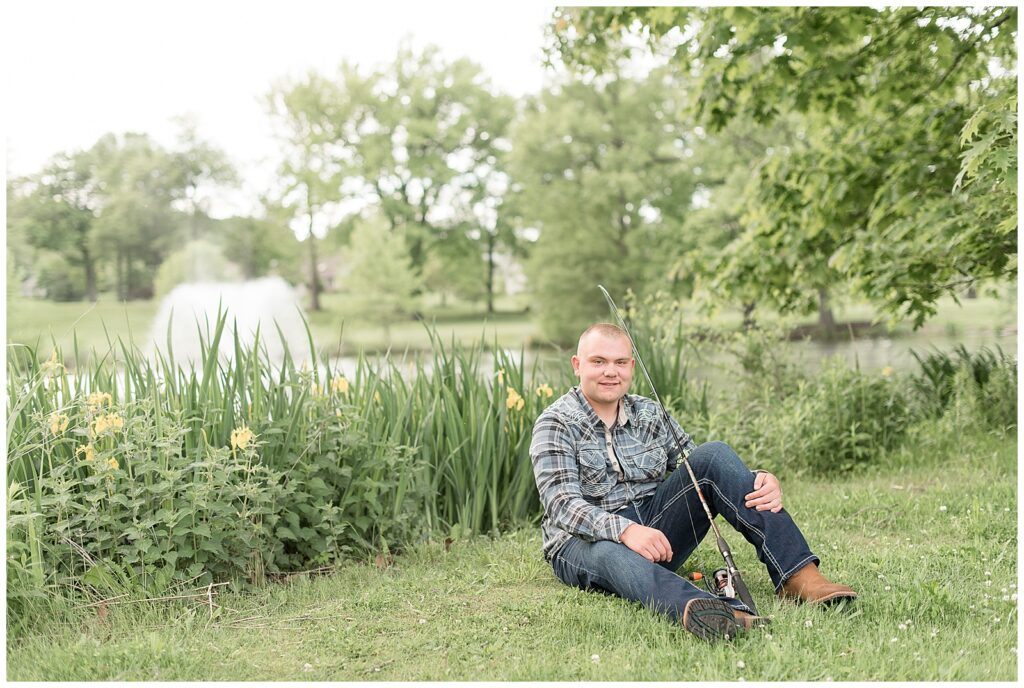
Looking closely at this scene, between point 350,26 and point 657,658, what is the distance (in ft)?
107

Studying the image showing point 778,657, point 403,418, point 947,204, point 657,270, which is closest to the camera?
point 778,657

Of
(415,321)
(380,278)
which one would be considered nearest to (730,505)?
(380,278)

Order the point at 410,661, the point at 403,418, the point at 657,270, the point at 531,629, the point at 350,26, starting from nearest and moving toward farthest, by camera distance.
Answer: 1. the point at 410,661
2. the point at 531,629
3. the point at 403,418
4. the point at 657,270
5. the point at 350,26

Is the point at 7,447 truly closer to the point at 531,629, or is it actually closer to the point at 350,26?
the point at 531,629

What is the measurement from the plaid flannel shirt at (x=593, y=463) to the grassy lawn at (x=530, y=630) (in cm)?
24

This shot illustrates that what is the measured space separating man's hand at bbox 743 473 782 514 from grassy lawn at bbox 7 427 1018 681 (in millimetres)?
276

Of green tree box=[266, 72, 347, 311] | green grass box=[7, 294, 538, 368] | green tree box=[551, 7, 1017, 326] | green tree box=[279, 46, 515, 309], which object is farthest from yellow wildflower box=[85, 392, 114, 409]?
green tree box=[266, 72, 347, 311]

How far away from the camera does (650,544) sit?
252 centimetres

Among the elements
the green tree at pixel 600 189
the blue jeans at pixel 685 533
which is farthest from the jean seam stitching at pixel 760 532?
the green tree at pixel 600 189

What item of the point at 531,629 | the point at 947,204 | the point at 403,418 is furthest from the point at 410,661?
the point at 947,204

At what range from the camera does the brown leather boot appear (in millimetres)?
Answer: 2601

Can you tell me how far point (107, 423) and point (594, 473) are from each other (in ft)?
5.06

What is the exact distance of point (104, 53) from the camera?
30.1 metres

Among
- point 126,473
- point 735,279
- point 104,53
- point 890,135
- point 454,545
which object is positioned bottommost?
point 454,545
